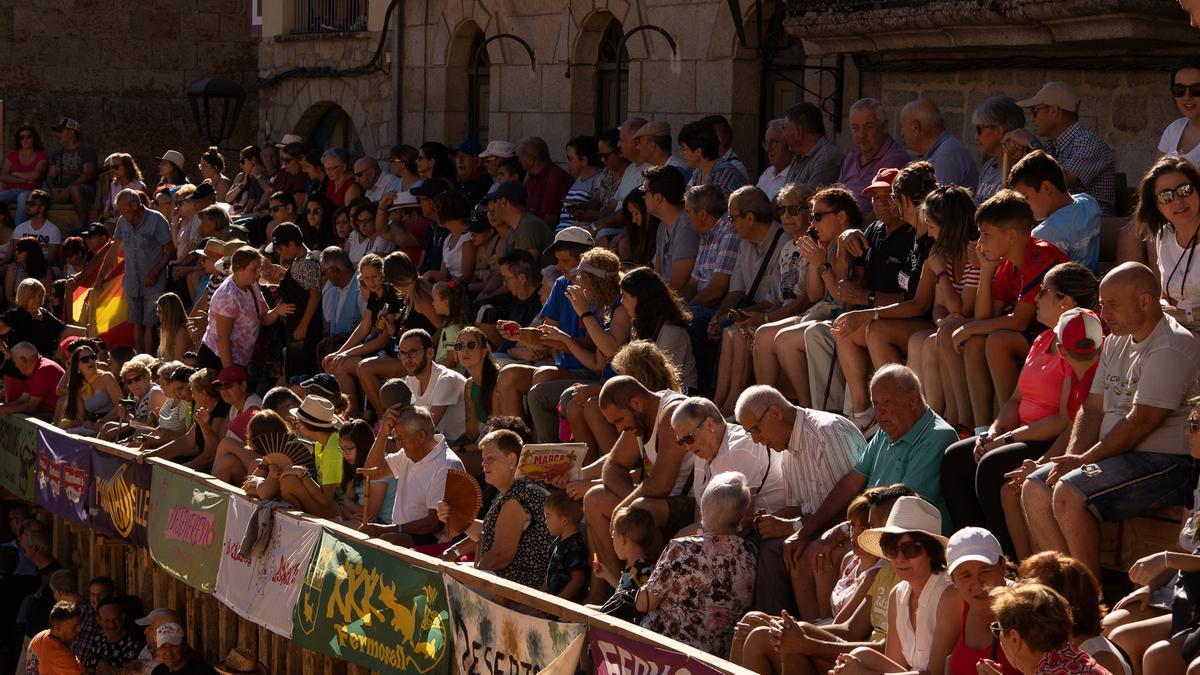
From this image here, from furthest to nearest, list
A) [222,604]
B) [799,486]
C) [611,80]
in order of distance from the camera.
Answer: [611,80] → [222,604] → [799,486]

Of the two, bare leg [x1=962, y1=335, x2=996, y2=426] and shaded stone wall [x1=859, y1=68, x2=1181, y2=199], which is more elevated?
shaded stone wall [x1=859, y1=68, x2=1181, y2=199]

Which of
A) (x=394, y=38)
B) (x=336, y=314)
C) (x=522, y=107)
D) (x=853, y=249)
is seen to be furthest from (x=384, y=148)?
(x=853, y=249)

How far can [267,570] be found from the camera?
1093 centimetres

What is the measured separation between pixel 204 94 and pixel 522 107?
6048mm

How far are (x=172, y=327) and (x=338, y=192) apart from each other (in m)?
2.44

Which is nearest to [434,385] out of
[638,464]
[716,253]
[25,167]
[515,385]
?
[515,385]

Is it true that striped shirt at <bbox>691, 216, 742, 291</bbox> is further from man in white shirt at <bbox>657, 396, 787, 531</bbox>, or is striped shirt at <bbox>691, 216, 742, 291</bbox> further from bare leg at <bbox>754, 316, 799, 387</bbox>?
man in white shirt at <bbox>657, 396, 787, 531</bbox>

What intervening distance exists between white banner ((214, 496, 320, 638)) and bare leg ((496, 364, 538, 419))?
1503 millimetres

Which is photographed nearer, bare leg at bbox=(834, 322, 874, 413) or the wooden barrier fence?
the wooden barrier fence

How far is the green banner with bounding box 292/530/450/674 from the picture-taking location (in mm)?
9172

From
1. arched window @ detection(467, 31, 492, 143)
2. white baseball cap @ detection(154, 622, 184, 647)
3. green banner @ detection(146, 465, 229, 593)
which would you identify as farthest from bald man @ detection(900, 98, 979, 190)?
arched window @ detection(467, 31, 492, 143)

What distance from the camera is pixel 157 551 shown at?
12633mm

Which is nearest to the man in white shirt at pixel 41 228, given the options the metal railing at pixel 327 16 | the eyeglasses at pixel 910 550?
the metal railing at pixel 327 16

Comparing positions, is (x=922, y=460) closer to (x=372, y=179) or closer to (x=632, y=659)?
(x=632, y=659)
